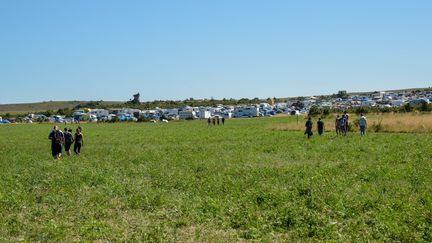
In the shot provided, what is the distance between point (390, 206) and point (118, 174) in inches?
452

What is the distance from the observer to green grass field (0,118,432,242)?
11.0 m

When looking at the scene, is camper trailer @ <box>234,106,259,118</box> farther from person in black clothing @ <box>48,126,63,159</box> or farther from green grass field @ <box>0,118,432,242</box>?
green grass field @ <box>0,118,432,242</box>

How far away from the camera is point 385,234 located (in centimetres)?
1035

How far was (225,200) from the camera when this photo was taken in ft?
47.0

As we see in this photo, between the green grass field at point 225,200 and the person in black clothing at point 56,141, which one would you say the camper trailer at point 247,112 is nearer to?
the person in black clothing at point 56,141

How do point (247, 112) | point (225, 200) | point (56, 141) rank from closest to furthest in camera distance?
1. point (225, 200)
2. point (56, 141)
3. point (247, 112)

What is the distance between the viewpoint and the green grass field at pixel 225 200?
1104cm

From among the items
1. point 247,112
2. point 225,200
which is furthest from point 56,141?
point 247,112

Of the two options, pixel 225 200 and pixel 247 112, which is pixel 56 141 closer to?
pixel 225 200

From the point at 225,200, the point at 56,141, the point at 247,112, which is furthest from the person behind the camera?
the point at 247,112

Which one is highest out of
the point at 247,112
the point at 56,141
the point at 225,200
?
the point at 56,141

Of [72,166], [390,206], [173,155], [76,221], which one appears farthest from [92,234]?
[173,155]

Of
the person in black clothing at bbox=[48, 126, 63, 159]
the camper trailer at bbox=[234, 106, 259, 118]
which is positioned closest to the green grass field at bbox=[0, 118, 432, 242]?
the person in black clothing at bbox=[48, 126, 63, 159]

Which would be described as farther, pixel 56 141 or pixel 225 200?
pixel 56 141
